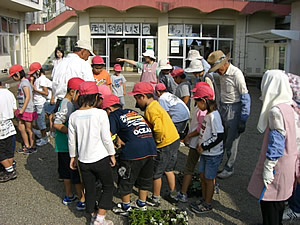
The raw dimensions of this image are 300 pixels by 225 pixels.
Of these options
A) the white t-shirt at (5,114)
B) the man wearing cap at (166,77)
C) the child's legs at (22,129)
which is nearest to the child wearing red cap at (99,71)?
the man wearing cap at (166,77)

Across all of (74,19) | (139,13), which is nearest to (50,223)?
(139,13)

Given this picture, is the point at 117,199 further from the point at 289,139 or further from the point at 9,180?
the point at 289,139

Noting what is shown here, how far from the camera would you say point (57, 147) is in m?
3.93

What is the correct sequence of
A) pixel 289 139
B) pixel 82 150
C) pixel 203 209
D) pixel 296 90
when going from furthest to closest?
pixel 203 209
pixel 82 150
pixel 296 90
pixel 289 139

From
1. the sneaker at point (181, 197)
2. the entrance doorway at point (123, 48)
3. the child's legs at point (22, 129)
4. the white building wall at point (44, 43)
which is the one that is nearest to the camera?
the sneaker at point (181, 197)

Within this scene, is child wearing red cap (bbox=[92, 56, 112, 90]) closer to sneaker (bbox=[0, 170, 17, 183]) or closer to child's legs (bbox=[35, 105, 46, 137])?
child's legs (bbox=[35, 105, 46, 137])

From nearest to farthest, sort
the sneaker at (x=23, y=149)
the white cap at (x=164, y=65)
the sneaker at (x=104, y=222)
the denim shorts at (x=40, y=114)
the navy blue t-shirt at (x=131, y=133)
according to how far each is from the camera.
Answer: the sneaker at (x=104, y=222)
the navy blue t-shirt at (x=131, y=133)
the sneaker at (x=23, y=149)
the white cap at (x=164, y=65)
the denim shorts at (x=40, y=114)

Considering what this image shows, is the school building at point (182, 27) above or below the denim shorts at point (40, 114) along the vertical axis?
above

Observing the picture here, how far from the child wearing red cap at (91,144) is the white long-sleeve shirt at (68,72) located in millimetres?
1300

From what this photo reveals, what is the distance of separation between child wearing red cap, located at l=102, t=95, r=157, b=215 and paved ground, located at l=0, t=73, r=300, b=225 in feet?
1.67

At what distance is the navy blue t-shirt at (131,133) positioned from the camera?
3.60 m

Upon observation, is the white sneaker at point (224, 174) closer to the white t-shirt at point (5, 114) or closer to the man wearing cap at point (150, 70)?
the man wearing cap at point (150, 70)

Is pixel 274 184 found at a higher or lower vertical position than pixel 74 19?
lower

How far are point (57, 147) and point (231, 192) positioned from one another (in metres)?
2.51
